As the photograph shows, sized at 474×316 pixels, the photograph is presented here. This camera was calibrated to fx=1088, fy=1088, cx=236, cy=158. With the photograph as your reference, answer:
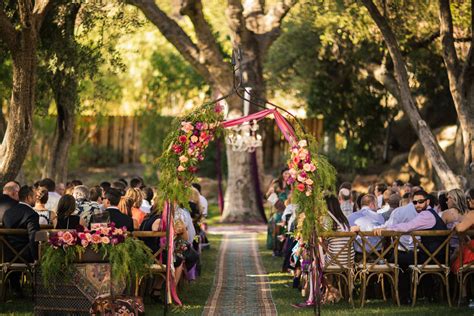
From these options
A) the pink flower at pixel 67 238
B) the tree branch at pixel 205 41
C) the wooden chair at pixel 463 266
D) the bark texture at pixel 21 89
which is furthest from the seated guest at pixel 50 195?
the tree branch at pixel 205 41

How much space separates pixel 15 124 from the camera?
18.7m

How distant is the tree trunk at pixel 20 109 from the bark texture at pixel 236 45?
36.6 ft

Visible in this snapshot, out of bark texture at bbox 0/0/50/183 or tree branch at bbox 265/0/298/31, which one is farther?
tree branch at bbox 265/0/298/31

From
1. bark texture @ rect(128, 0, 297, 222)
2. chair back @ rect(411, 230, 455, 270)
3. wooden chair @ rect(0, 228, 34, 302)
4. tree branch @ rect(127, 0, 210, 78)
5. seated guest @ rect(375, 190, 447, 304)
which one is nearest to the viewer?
wooden chair @ rect(0, 228, 34, 302)

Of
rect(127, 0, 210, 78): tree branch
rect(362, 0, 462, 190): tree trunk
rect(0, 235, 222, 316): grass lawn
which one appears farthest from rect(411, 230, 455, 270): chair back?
rect(127, 0, 210, 78): tree branch

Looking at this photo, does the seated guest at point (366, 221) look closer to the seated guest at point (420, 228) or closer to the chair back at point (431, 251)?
the seated guest at point (420, 228)

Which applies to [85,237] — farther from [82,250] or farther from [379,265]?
[379,265]

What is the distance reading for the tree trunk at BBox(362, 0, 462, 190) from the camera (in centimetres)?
2411

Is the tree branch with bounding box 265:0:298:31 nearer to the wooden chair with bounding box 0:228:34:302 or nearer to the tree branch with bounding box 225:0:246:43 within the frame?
the tree branch with bounding box 225:0:246:43

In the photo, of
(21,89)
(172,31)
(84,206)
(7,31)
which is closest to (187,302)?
(84,206)

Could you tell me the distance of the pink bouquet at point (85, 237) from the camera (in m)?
13.1

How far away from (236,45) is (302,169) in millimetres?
17563

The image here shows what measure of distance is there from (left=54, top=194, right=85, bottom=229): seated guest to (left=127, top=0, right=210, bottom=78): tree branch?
1501 centimetres

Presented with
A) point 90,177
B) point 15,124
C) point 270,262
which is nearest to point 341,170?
point 90,177
